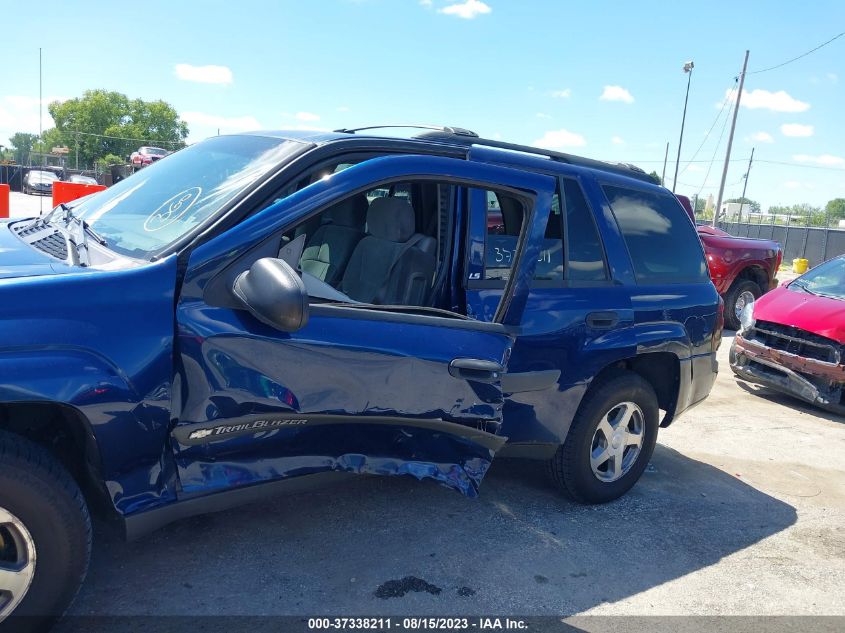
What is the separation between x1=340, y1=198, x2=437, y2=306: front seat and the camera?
3.46 m

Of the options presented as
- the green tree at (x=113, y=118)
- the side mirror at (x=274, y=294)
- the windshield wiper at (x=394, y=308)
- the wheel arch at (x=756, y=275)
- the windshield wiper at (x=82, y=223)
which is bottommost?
the wheel arch at (x=756, y=275)

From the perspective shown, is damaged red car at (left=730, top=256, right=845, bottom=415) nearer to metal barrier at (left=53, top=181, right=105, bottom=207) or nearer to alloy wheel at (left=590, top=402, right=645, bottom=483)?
alloy wheel at (left=590, top=402, right=645, bottom=483)

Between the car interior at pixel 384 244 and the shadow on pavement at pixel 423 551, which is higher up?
the car interior at pixel 384 244

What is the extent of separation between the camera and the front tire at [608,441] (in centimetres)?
385

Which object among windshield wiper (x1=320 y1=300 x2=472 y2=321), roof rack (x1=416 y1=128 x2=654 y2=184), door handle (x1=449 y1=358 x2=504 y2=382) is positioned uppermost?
roof rack (x1=416 y1=128 x2=654 y2=184)

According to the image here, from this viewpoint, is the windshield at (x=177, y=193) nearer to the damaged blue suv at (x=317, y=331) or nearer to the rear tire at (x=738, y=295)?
the damaged blue suv at (x=317, y=331)

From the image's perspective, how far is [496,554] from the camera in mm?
3402

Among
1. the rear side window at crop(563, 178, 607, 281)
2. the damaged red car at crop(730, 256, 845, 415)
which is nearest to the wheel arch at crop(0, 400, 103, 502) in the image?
the rear side window at crop(563, 178, 607, 281)

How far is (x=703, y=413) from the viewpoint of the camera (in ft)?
20.5

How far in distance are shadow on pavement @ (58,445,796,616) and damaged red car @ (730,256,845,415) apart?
237 cm

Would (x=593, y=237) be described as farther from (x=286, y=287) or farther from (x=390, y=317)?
(x=286, y=287)

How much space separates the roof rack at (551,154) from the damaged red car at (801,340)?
2.97 m

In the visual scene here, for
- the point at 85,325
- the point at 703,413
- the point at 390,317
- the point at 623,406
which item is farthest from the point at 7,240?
the point at 703,413

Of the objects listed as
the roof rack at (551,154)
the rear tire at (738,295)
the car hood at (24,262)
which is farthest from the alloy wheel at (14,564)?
the rear tire at (738,295)
